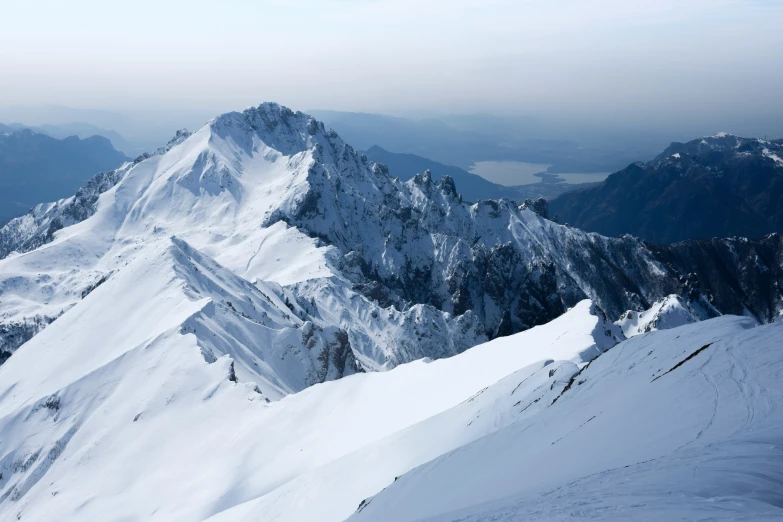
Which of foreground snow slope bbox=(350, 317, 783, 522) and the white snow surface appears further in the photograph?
the white snow surface

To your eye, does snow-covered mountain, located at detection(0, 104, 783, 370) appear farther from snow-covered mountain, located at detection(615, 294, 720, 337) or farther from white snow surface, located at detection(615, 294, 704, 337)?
white snow surface, located at detection(615, 294, 704, 337)

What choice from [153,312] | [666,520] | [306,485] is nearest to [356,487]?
[306,485]

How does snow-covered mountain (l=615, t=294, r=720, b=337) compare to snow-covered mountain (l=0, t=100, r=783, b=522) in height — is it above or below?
below

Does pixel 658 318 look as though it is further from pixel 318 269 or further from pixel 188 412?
pixel 188 412

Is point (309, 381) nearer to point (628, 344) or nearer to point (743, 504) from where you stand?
point (628, 344)

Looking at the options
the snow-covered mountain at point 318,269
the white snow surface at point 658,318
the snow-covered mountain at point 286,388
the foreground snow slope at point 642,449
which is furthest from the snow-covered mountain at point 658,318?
the foreground snow slope at point 642,449

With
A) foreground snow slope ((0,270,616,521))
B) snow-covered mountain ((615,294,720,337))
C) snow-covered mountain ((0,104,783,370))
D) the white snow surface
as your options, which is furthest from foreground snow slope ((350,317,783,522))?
the white snow surface

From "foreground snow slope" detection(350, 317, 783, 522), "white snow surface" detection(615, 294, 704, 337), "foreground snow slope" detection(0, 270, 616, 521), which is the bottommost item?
"white snow surface" detection(615, 294, 704, 337)
